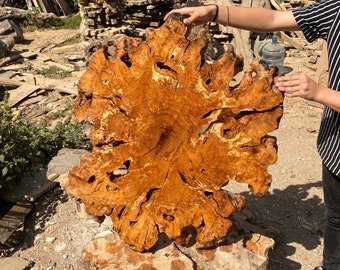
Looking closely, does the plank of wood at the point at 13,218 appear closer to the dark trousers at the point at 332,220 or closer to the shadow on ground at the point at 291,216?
the shadow on ground at the point at 291,216

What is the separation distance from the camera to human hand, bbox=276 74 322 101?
2.03 m

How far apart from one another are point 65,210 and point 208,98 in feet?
7.18

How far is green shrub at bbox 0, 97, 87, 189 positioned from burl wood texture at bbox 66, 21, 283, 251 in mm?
1503

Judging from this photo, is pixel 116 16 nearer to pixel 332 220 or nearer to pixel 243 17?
pixel 243 17

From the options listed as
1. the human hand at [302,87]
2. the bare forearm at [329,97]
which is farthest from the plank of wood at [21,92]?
the bare forearm at [329,97]

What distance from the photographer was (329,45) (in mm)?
2262

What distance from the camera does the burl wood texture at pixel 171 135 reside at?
2.38 meters

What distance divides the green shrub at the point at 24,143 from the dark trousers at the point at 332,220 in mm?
2682

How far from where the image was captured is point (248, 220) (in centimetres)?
354

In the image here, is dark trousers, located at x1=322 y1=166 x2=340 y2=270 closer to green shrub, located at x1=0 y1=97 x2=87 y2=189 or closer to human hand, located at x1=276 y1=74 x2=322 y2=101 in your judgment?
human hand, located at x1=276 y1=74 x2=322 y2=101

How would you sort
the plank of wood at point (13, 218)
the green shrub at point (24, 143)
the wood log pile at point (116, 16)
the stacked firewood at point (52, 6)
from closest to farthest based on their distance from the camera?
the plank of wood at point (13, 218) < the green shrub at point (24, 143) < the wood log pile at point (116, 16) < the stacked firewood at point (52, 6)

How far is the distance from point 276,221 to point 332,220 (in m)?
1.10

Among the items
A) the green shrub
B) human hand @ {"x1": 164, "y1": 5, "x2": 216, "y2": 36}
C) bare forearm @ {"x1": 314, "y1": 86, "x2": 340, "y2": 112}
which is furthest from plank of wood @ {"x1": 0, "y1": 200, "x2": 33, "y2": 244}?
bare forearm @ {"x1": 314, "y1": 86, "x2": 340, "y2": 112}

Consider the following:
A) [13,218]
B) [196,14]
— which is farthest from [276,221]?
[13,218]
